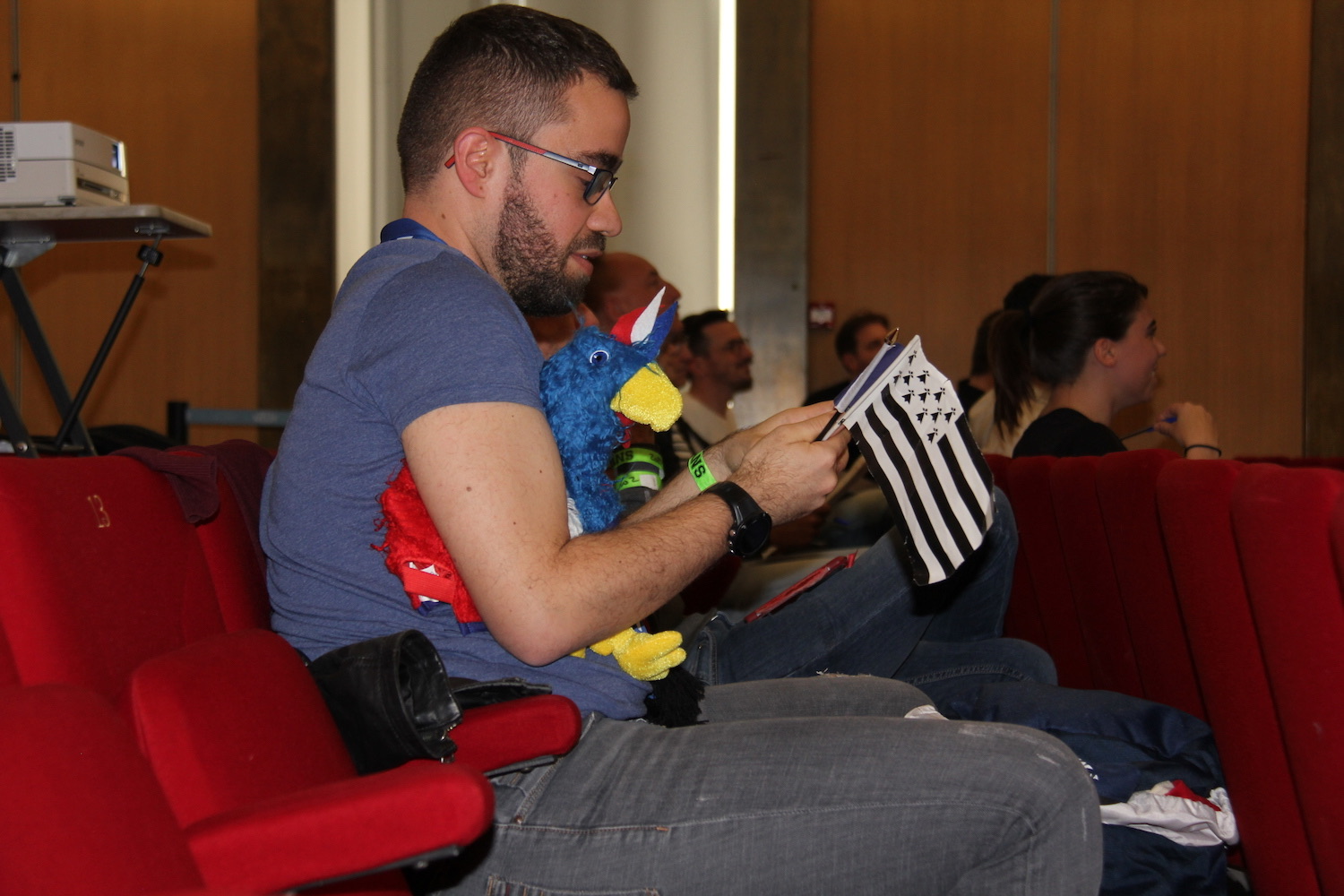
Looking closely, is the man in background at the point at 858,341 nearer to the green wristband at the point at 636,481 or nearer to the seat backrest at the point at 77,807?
the green wristband at the point at 636,481

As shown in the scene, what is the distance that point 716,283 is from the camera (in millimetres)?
6590

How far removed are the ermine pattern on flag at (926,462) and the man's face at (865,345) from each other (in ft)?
13.5

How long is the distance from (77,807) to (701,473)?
0.98m

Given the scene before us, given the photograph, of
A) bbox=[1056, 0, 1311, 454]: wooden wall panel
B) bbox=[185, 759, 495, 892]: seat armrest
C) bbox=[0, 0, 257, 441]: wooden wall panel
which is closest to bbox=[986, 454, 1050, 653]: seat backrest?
bbox=[185, 759, 495, 892]: seat armrest

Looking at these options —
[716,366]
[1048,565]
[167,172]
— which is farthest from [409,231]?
[167,172]

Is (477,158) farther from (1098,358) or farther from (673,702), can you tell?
(1098,358)

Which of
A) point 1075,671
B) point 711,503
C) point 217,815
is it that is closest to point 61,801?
point 217,815

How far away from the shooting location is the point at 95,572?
1109 mm

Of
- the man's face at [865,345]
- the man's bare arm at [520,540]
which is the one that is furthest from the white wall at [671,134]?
the man's bare arm at [520,540]

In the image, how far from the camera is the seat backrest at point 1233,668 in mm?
1488

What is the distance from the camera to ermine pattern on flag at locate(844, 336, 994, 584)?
148 cm

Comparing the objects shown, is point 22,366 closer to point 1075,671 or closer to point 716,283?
Result: point 716,283

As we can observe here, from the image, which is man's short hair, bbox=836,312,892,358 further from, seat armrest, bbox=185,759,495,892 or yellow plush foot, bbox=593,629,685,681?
seat armrest, bbox=185,759,495,892

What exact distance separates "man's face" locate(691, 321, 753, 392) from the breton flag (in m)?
2.93
